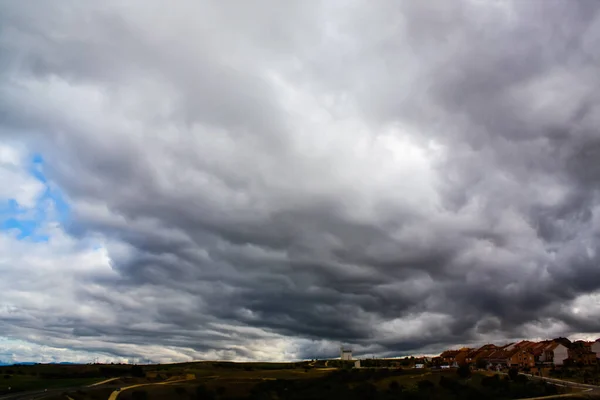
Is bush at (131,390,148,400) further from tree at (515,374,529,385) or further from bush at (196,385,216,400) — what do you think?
tree at (515,374,529,385)

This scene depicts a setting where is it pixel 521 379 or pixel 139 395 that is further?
pixel 521 379

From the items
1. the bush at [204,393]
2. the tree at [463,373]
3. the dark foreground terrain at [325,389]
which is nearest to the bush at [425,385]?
the dark foreground terrain at [325,389]

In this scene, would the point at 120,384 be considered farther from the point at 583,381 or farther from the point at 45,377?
the point at 583,381

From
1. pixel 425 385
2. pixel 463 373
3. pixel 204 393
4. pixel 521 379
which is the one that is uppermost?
pixel 463 373

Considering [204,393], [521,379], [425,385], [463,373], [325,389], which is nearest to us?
[204,393]

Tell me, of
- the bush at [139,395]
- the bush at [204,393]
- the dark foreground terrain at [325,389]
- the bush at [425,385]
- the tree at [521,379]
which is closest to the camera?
the bush at [139,395]

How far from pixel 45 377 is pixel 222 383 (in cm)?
8959

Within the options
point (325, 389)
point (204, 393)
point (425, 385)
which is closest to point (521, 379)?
point (425, 385)

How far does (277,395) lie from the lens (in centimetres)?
14112

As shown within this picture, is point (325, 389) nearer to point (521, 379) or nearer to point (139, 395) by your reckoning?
point (139, 395)

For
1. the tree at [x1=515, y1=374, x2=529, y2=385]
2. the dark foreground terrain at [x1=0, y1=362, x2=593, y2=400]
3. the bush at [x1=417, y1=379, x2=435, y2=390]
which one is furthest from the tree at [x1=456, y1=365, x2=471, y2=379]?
the tree at [x1=515, y1=374, x2=529, y2=385]

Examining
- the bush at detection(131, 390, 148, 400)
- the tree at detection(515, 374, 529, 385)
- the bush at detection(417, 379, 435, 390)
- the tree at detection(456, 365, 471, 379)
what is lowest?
the bush at detection(131, 390, 148, 400)

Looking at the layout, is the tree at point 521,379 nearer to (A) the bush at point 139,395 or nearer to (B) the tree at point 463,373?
(B) the tree at point 463,373

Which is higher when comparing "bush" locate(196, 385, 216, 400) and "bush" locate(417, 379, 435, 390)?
Result: "bush" locate(417, 379, 435, 390)
